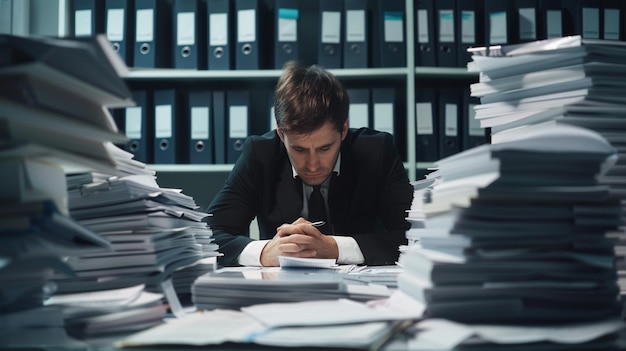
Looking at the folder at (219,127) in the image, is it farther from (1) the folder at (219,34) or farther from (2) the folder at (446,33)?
(2) the folder at (446,33)

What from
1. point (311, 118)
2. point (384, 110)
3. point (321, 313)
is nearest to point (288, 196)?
point (311, 118)

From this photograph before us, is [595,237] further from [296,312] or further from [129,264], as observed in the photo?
[129,264]

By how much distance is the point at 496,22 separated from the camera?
2928 mm

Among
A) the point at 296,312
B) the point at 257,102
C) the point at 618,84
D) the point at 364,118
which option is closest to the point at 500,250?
the point at 296,312

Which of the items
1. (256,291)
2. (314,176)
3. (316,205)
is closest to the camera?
(256,291)

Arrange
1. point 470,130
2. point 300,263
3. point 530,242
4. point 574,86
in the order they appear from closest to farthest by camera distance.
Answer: point 530,242 < point 574,86 < point 300,263 < point 470,130

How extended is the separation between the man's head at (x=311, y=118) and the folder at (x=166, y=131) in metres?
0.82

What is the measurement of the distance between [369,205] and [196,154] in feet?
2.86

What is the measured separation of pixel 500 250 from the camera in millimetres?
676

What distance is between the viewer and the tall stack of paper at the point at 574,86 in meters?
0.89

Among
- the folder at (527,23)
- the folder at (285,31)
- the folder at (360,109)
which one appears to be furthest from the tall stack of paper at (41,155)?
the folder at (527,23)

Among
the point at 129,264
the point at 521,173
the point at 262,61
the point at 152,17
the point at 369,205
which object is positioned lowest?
the point at 369,205

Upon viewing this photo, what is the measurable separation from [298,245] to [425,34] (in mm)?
1500

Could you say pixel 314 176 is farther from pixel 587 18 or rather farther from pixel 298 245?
A: pixel 587 18
